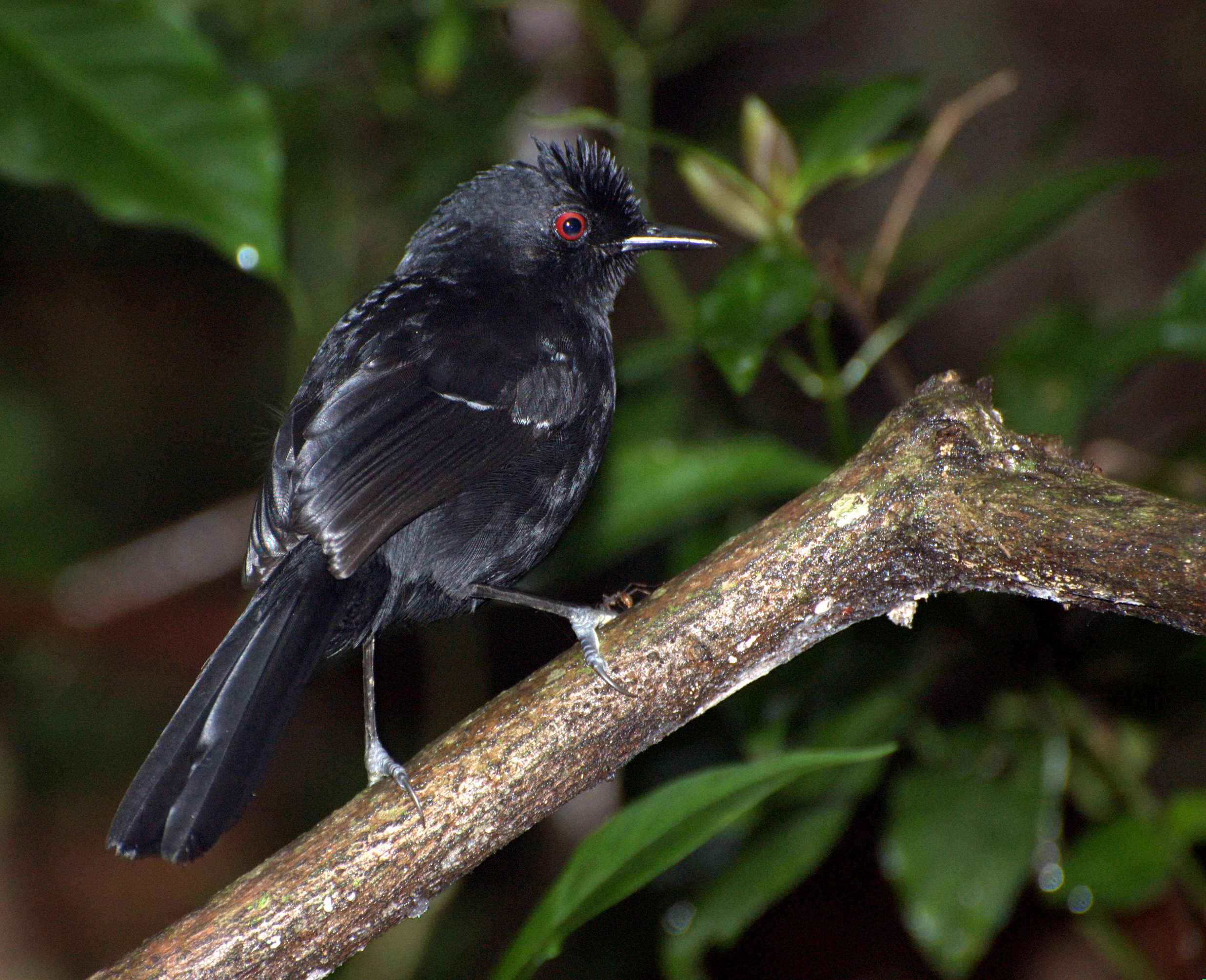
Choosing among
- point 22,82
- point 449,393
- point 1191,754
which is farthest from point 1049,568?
point 1191,754

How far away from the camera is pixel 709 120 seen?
4027 mm

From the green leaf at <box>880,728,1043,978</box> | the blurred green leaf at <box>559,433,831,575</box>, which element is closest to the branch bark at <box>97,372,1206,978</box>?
the blurred green leaf at <box>559,433,831,575</box>

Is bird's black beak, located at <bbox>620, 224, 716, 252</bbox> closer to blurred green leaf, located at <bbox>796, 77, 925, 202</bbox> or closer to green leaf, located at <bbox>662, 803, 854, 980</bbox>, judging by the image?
blurred green leaf, located at <bbox>796, 77, 925, 202</bbox>

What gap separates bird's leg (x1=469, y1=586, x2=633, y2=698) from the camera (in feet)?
6.93

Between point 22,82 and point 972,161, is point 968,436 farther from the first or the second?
point 972,161

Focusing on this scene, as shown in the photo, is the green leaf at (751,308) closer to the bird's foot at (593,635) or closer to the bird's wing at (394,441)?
the bird's wing at (394,441)

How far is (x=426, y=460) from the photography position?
2.53 meters

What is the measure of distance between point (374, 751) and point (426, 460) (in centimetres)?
69

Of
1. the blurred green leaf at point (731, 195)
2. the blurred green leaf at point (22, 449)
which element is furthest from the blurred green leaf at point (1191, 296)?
the blurred green leaf at point (22, 449)

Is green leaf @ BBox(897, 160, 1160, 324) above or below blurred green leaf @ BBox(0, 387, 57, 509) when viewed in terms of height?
below

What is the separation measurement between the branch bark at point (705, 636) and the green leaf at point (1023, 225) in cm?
86

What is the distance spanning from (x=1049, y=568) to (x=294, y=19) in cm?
444

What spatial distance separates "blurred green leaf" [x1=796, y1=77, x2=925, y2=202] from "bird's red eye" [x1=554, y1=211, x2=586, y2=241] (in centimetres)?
70

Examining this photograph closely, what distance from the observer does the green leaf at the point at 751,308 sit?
247cm
